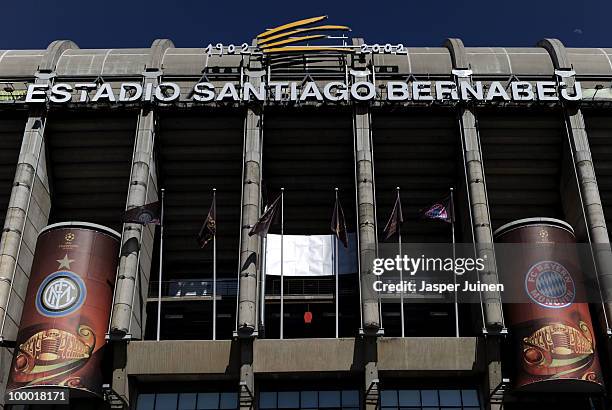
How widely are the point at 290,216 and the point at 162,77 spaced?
1376 centimetres

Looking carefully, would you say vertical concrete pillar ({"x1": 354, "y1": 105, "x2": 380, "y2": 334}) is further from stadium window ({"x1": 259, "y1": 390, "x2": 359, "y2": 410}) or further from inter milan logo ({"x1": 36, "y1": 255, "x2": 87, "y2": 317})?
inter milan logo ({"x1": 36, "y1": 255, "x2": 87, "y2": 317})

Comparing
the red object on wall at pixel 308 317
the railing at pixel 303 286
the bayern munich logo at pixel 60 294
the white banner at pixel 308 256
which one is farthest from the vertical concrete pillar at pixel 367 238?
the bayern munich logo at pixel 60 294

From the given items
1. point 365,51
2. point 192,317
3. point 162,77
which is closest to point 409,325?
point 192,317

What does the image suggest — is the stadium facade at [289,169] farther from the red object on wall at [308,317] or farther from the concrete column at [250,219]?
the red object on wall at [308,317]

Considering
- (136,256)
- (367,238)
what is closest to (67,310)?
(136,256)

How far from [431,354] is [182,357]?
569 inches

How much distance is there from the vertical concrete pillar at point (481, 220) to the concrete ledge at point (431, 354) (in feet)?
2.95

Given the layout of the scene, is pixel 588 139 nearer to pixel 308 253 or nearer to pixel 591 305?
pixel 591 305

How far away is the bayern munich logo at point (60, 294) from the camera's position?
143 ft

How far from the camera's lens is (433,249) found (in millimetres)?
54062

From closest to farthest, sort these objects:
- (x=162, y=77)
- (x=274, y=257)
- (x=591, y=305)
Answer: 1. (x=591, y=305)
2. (x=274, y=257)
3. (x=162, y=77)

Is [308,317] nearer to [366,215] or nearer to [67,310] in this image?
[366,215]

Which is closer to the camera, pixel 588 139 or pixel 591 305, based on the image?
pixel 591 305

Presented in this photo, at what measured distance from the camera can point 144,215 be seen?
45.1m
